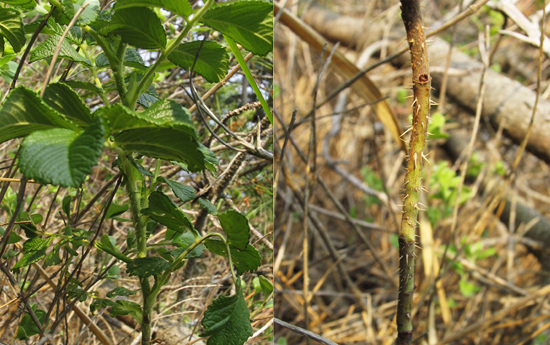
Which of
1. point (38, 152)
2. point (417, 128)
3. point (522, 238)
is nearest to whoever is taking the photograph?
point (38, 152)

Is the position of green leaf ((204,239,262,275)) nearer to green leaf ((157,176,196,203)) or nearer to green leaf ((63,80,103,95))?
green leaf ((157,176,196,203))

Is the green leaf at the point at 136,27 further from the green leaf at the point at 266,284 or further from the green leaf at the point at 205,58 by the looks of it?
the green leaf at the point at 266,284

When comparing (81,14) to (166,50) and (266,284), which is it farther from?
(266,284)

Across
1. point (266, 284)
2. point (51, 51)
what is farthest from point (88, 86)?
point (266, 284)

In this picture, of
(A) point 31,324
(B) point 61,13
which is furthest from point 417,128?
(A) point 31,324

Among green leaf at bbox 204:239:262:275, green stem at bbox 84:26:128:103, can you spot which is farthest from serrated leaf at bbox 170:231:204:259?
green stem at bbox 84:26:128:103

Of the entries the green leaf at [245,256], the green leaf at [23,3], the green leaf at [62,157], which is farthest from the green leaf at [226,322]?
the green leaf at [23,3]

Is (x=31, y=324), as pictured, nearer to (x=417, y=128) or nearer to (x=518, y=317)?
(x=417, y=128)
